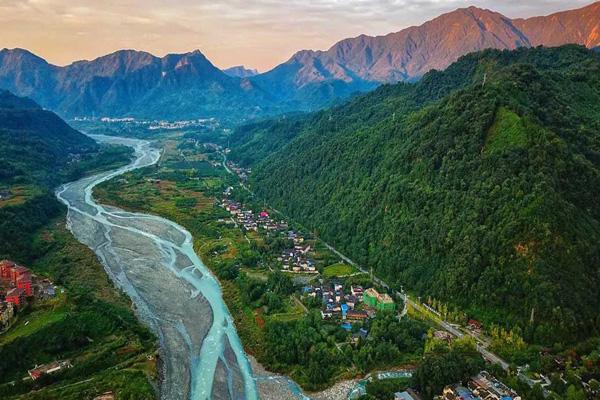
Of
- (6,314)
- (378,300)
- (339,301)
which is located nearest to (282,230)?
(339,301)

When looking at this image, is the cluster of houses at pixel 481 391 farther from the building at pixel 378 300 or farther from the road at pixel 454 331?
the building at pixel 378 300

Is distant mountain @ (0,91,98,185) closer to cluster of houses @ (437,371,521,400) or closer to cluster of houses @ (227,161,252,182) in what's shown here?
cluster of houses @ (227,161,252,182)

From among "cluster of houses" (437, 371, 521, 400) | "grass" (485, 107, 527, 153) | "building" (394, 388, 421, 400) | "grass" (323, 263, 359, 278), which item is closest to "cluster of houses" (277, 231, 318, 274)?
"grass" (323, 263, 359, 278)

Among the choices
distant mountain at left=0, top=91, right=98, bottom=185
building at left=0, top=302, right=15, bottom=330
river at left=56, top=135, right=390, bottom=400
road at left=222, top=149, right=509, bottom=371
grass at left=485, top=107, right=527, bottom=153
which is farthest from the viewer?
distant mountain at left=0, top=91, right=98, bottom=185

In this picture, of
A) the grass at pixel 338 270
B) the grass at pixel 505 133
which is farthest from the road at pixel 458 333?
the grass at pixel 505 133

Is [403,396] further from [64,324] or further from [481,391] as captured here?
[64,324]

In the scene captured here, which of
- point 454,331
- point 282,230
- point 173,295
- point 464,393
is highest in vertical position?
point 464,393
